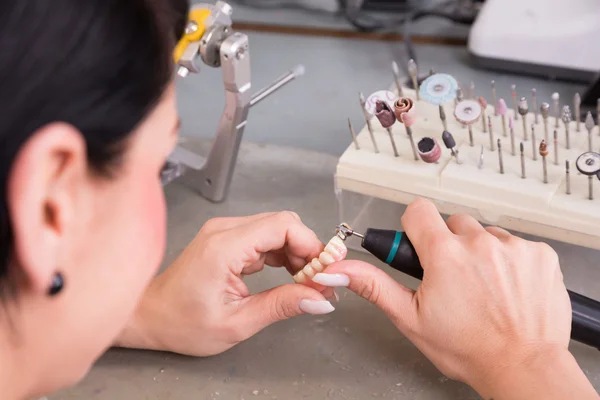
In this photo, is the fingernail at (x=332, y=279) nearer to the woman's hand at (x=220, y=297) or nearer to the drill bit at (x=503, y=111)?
the woman's hand at (x=220, y=297)

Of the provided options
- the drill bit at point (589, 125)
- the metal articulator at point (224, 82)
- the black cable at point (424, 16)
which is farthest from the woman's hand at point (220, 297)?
the black cable at point (424, 16)

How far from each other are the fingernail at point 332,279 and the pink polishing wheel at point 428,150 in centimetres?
18

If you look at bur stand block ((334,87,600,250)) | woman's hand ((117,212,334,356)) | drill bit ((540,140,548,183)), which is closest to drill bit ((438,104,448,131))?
bur stand block ((334,87,600,250))

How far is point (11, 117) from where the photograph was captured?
0.31 meters

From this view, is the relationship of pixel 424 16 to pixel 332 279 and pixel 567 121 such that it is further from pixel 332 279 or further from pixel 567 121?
pixel 332 279

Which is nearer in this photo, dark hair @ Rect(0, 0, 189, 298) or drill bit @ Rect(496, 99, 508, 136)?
dark hair @ Rect(0, 0, 189, 298)

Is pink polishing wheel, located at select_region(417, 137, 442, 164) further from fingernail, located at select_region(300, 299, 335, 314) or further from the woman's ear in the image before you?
the woman's ear

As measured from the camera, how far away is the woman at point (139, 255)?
308 millimetres

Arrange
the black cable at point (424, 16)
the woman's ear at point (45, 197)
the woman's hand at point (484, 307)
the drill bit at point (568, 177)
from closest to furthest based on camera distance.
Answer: the woman's ear at point (45, 197) → the woman's hand at point (484, 307) → the drill bit at point (568, 177) → the black cable at point (424, 16)

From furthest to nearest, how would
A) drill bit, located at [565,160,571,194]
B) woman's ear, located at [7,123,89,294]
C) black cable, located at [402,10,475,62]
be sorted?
black cable, located at [402,10,475,62], drill bit, located at [565,160,571,194], woman's ear, located at [7,123,89,294]

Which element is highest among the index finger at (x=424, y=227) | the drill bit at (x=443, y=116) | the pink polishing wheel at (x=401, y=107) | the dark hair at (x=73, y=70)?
the dark hair at (x=73, y=70)

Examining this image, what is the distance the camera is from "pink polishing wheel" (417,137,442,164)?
67 centimetres

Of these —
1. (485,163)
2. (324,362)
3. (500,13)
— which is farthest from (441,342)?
(500,13)

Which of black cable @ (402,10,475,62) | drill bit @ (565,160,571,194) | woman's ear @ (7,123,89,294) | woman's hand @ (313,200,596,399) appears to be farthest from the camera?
black cable @ (402,10,475,62)
